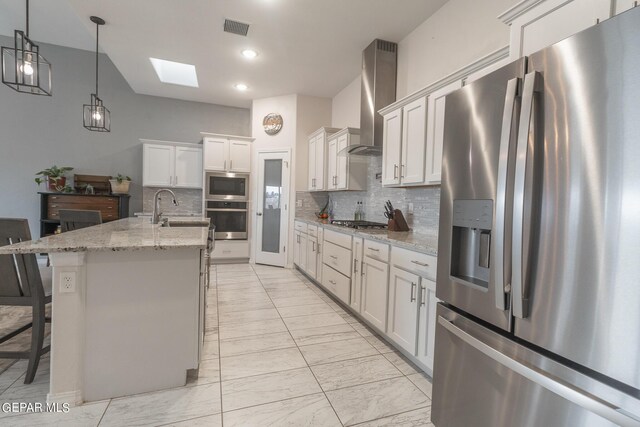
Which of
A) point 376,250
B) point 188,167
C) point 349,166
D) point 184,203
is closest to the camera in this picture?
point 376,250

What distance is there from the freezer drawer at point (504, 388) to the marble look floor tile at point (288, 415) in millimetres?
588

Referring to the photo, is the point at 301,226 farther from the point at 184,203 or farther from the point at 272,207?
the point at 184,203

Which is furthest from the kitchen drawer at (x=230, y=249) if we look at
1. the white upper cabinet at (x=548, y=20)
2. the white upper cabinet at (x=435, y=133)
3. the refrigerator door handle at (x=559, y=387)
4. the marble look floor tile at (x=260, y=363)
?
the white upper cabinet at (x=548, y=20)

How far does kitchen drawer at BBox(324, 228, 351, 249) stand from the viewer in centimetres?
323

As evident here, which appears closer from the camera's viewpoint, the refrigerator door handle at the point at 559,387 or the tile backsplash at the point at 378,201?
the refrigerator door handle at the point at 559,387

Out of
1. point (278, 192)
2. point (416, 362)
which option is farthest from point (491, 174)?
point (278, 192)

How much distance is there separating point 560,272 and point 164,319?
78.0 inches

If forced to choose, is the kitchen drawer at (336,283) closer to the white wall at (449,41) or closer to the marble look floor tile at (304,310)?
the marble look floor tile at (304,310)

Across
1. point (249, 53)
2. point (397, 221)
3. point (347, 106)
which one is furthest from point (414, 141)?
point (249, 53)

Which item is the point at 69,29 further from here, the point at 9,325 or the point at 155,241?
the point at 155,241

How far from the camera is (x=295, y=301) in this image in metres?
3.65

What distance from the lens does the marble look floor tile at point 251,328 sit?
8.91 feet

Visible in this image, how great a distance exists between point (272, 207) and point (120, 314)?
381 cm

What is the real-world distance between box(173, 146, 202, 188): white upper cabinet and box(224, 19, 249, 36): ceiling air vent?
269 cm
